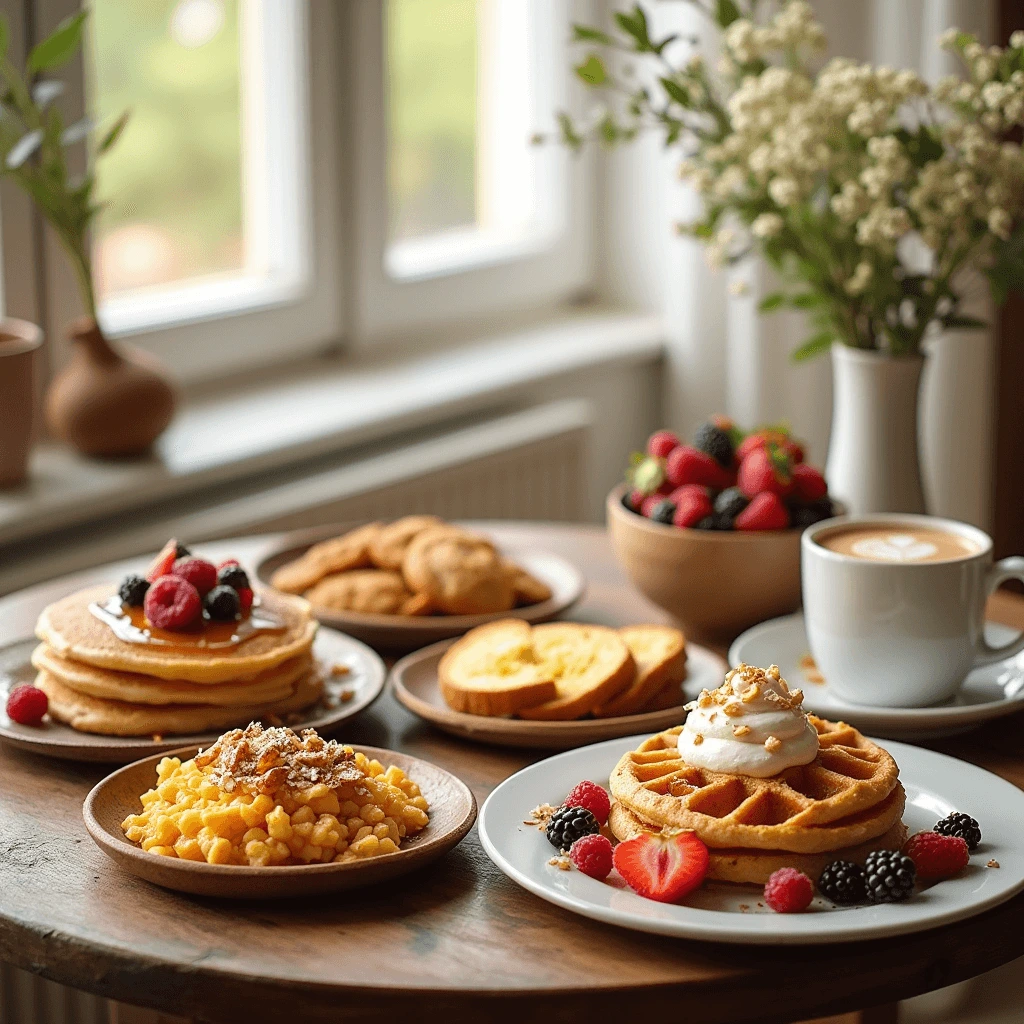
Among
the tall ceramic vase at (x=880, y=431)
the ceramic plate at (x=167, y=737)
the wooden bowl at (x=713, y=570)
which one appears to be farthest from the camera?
the tall ceramic vase at (x=880, y=431)

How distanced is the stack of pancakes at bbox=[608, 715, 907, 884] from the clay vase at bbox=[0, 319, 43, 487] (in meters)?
1.32

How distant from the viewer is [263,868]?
3.29 ft

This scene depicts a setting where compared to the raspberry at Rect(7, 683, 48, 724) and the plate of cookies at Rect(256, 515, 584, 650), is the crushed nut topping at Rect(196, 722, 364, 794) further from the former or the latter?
the plate of cookies at Rect(256, 515, 584, 650)

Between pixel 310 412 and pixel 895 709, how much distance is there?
61.5 inches

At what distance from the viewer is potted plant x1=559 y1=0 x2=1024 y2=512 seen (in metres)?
1.66

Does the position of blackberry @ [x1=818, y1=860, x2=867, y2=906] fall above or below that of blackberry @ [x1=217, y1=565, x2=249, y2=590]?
below

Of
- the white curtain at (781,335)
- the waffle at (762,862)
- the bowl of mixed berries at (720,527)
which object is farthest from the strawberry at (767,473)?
the white curtain at (781,335)

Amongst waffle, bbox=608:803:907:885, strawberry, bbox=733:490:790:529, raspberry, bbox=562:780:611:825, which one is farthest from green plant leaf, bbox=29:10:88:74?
waffle, bbox=608:803:907:885

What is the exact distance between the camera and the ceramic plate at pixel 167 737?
1.23 meters

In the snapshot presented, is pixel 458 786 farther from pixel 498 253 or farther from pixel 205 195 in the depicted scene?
pixel 498 253

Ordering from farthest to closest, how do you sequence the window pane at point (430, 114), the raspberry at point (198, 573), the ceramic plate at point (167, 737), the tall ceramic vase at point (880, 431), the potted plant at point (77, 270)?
the window pane at point (430, 114) < the potted plant at point (77, 270) < the tall ceramic vase at point (880, 431) < the raspberry at point (198, 573) < the ceramic plate at point (167, 737)

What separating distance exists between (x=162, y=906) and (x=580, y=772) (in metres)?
0.34

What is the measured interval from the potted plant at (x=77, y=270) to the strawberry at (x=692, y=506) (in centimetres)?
106

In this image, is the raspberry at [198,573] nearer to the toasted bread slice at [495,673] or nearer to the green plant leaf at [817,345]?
the toasted bread slice at [495,673]
